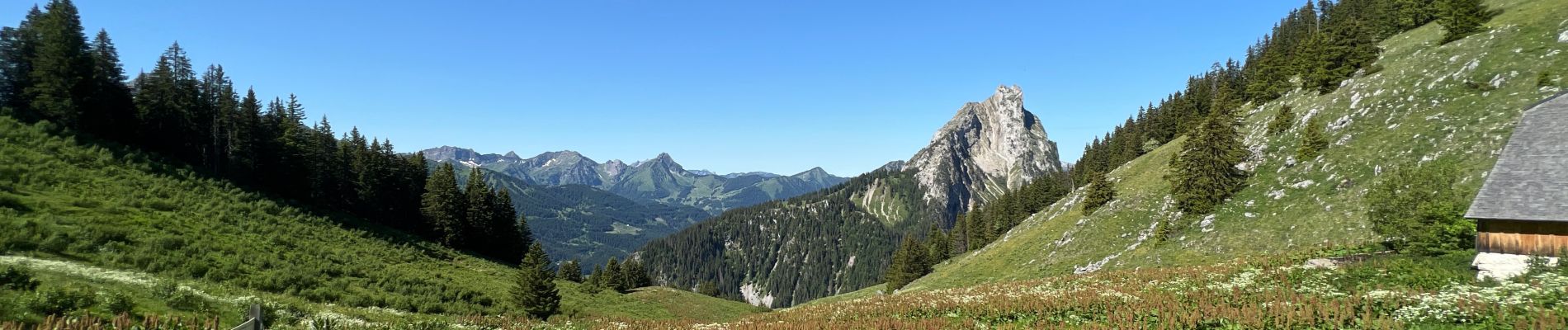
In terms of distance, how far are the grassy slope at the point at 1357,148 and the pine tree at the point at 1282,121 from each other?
1.21 meters

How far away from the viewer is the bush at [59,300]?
13.3m

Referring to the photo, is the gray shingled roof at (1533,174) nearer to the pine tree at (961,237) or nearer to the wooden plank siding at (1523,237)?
the wooden plank siding at (1523,237)

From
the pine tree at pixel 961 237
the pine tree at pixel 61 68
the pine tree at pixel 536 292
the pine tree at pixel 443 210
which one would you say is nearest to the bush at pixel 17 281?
the pine tree at pixel 536 292

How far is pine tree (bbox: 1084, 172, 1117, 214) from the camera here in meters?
60.3

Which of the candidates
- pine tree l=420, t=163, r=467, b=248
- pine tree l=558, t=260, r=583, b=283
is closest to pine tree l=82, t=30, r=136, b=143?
pine tree l=420, t=163, r=467, b=248

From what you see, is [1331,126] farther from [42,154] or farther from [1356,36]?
[42,154]

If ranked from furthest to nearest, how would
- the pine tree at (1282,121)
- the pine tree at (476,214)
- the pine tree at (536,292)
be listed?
the pine tree at (476,214) < the pine tree at (1282,121) < the pine tree at (536,292)

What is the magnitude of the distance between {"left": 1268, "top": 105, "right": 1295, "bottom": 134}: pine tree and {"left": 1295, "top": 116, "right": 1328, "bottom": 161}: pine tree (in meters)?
7.03

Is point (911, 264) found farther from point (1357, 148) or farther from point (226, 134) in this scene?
point (226, 134)

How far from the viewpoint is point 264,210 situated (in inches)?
1900

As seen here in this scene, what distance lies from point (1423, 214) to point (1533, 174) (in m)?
4.02

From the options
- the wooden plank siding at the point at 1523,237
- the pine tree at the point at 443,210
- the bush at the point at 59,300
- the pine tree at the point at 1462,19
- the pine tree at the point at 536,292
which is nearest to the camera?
the bush at the point at 59,300

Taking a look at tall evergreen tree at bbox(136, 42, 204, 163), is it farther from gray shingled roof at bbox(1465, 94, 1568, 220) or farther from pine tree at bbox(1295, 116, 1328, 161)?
pine tree at bbox(1295, 116, 1328, 161)

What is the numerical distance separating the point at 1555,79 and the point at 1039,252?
3360 cm
